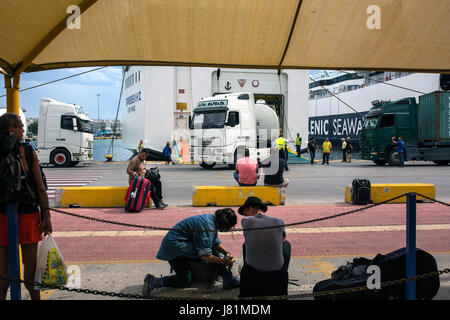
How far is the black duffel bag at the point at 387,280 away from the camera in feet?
12.5

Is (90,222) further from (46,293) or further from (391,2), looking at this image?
(391,2)

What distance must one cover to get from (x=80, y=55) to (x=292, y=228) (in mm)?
4772

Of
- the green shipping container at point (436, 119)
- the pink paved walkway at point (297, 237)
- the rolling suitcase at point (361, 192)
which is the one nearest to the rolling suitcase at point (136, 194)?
the pink paved walkway at point (297, 237)

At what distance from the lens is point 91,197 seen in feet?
32.0

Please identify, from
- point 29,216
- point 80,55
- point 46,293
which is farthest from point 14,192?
point 80,55

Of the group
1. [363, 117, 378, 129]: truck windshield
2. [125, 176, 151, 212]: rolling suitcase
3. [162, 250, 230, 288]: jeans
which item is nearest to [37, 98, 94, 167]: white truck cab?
[125, 176, 151, 212]: rolling suitcase

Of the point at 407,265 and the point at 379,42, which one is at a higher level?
the point at 379,42

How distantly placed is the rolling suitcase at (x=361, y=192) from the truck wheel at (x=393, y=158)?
1377cm

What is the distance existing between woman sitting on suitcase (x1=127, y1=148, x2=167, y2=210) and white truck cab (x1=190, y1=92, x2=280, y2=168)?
969cm

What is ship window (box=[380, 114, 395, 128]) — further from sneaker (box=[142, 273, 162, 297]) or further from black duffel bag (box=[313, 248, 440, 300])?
sneaker (box=[142, 273, 162, 297])

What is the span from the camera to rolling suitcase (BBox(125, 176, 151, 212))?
903 cm

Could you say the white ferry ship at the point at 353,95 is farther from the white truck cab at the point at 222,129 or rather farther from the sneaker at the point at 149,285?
the sneaker at the point at 149,285

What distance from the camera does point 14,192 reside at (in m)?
3.45

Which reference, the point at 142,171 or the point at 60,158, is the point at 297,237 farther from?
the point at 60,158
